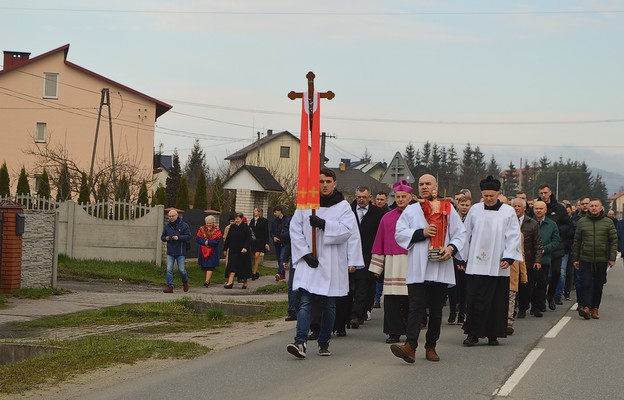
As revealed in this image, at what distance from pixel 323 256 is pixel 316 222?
45 cm

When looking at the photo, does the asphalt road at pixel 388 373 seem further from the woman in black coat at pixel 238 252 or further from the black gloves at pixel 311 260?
the woman in black coat at pixel 238 252

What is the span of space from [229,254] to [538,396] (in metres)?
15.2

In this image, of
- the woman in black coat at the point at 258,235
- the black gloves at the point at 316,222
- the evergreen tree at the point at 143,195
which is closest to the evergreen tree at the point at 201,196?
the evergreen tree at the point at 143,195

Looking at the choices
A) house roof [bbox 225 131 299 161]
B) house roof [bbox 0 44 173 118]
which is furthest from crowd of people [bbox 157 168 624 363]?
house roof [bbox 225 131 299 161]

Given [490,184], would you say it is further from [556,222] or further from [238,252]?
[238,252]

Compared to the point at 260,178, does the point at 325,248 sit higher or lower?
lower

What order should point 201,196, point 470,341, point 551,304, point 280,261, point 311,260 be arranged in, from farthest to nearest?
point 201,196 → point 280,261 → point 551,304 → point 470,341 → point 311,260

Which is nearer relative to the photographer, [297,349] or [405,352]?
[405,352]

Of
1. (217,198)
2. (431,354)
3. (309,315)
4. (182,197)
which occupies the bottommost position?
(431,354)

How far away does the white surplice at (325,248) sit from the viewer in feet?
36.2

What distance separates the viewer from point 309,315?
1097cm

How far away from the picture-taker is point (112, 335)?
13.3m

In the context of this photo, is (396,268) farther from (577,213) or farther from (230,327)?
(577,213)

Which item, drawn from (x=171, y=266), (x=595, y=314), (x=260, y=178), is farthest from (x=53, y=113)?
(x=595, y=314)
